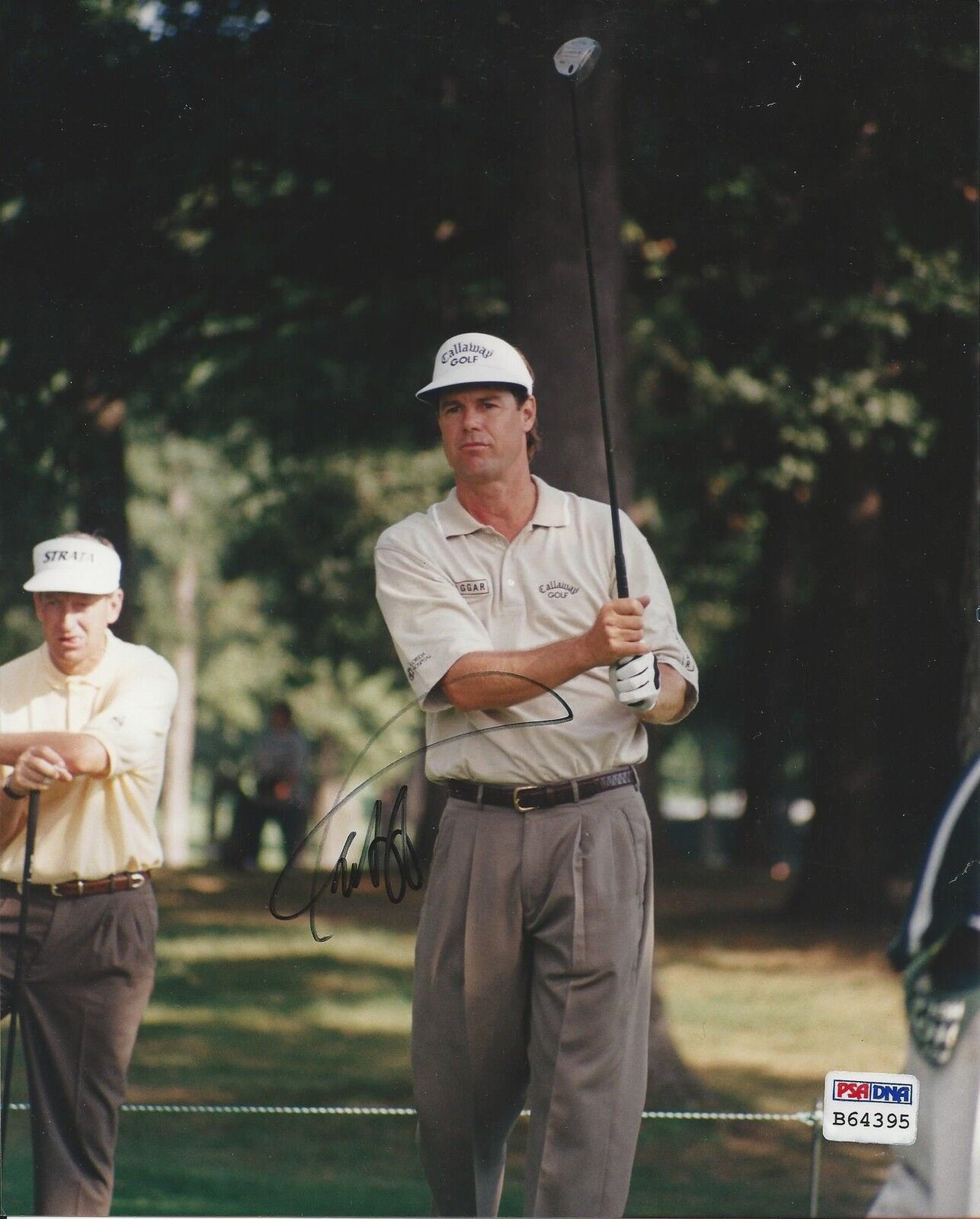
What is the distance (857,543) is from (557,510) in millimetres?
2221

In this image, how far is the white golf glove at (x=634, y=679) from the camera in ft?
10.7

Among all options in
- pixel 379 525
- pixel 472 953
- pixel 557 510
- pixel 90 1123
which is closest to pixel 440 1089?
pixel 472 953

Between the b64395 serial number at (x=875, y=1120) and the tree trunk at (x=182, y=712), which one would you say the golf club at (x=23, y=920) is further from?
the b64395 serial number at (x=875, y=1120)

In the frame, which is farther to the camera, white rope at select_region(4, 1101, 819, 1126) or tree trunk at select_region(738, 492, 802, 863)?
tree trunk at select_region(738, 492, 802, 863)

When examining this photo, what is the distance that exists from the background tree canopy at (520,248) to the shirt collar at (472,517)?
432 millimetres

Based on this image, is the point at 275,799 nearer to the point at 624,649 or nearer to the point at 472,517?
the point at 472,517

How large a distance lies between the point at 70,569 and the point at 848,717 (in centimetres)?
214

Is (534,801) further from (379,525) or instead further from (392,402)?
(379,525)

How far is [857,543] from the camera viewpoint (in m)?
5.52

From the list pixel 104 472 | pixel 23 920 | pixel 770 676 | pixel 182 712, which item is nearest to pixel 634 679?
pixel 770 676

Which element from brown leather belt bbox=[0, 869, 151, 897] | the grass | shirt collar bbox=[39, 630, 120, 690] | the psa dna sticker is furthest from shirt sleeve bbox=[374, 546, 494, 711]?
the psa dna sticker

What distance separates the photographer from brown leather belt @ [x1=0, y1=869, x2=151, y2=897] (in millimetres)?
3742

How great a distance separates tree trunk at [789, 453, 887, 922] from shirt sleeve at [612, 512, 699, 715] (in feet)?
2.83

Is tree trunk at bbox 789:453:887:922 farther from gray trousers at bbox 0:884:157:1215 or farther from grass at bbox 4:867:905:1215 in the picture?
gray trousers at bbox 0:884:157:1215
